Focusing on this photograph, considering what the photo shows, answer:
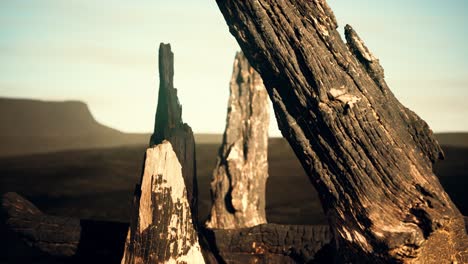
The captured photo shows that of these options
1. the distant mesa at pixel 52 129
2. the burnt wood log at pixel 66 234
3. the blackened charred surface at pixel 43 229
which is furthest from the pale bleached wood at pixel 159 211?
the distant mesa at pixel 52 129

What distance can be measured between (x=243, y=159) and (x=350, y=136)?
4.74m

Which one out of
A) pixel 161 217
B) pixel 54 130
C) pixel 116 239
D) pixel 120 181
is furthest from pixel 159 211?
pixel 54 130

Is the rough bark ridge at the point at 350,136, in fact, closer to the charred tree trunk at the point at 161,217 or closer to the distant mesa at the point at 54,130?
the charred tree trunk at the point at 161,217

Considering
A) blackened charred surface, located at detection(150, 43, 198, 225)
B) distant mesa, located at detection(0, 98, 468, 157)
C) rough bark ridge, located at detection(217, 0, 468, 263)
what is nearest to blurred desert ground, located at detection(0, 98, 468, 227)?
blackened charred surface, located at detection(150, 43, 198, 225)

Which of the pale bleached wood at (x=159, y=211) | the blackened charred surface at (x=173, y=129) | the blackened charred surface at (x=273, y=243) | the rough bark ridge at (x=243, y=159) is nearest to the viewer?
the pale bleached wood at (x=159, y=211)

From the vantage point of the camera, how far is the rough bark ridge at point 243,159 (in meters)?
8.33

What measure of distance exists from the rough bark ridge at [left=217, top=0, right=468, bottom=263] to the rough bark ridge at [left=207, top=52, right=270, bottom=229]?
440 cm

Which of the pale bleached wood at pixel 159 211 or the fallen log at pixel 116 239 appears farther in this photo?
the fallen log at pixel 116 239

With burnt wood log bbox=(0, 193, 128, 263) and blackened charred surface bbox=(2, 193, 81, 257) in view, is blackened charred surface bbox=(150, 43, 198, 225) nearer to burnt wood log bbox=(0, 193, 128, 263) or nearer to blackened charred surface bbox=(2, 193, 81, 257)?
burnt wood log bbox=(0, 193, 128, 263)

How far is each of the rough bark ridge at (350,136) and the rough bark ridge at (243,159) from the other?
4.40m

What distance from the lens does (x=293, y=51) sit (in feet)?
12.4

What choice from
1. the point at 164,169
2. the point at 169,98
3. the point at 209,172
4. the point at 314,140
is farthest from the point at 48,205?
the point at 314,140

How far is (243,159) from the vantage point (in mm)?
8406

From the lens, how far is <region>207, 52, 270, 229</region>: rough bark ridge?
27.3 ft
